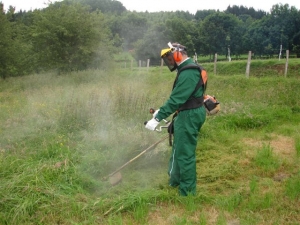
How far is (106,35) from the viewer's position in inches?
671

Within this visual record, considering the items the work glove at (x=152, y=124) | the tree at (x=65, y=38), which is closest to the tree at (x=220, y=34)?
the tree at (x=65, y=38)

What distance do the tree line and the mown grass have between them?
326 inches

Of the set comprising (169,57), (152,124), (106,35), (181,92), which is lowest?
(152,124)

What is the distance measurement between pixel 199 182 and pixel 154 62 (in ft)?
88.9

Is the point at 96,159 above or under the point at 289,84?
under

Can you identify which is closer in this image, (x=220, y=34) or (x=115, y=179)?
(x=115, y=179)

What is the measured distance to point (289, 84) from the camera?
954 centimetres

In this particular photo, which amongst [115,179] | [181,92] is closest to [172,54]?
[181,92]

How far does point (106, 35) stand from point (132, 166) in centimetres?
1349

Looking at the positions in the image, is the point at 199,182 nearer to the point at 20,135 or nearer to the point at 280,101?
the point at 20,135

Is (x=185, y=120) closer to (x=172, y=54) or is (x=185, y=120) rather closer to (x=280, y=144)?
(x=172, y=54)

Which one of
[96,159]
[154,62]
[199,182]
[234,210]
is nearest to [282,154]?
[199,182]

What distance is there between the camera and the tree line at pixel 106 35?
15.3 m

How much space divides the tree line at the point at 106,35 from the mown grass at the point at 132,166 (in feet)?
27.1
